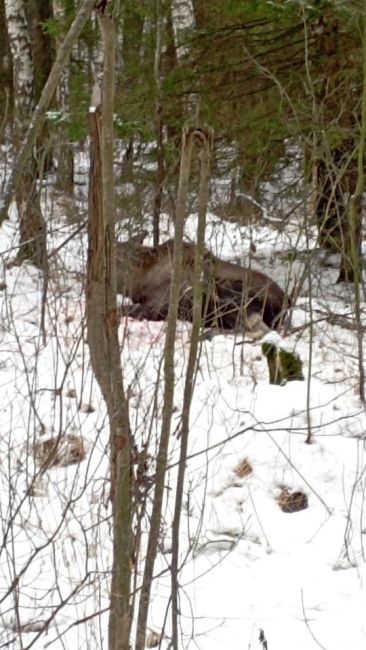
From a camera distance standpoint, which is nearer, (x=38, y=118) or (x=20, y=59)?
(x=38, y=118)

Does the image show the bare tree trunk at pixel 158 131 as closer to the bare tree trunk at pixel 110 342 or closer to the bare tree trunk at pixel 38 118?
the bare tree trunk at pixel 110 342

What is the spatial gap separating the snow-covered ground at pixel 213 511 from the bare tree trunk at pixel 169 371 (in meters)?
0.20

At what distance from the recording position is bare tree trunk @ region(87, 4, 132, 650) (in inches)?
70.9

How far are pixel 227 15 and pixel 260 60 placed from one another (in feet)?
1.88

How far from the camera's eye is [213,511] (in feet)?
14.8

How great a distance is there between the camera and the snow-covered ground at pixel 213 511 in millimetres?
3414

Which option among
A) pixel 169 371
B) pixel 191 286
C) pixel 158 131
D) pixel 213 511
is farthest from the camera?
pixel 158 131

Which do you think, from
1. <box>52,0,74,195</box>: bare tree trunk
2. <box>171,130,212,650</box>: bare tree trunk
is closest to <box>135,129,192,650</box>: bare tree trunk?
<box>171,130,212,650</box>: bare tree trunk

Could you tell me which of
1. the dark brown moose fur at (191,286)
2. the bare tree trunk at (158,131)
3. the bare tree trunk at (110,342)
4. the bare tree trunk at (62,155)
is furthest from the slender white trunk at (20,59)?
the bare tree trunk at (110,342)

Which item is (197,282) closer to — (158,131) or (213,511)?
(213,511)

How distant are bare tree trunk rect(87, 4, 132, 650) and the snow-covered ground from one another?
0.34 metres

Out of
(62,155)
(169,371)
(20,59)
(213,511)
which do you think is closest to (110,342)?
(169,371)

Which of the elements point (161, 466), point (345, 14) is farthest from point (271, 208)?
point (161, 466)

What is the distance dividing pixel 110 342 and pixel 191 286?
5.33 meters
